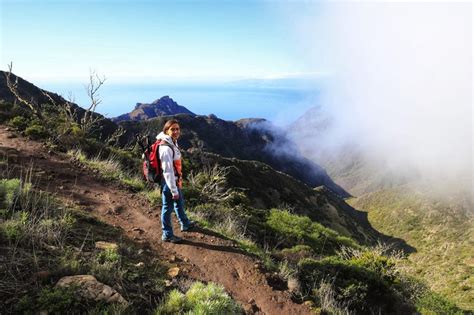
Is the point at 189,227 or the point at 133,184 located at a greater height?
the point at 133,184

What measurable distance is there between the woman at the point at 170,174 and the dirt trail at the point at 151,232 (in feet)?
1.28

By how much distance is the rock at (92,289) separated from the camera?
13.9ft

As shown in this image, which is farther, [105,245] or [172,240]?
[172,240]

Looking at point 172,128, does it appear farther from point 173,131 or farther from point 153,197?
point 153,197

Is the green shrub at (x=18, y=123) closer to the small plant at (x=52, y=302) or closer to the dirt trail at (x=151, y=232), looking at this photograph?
the dirt trail at (x=151, y=232)

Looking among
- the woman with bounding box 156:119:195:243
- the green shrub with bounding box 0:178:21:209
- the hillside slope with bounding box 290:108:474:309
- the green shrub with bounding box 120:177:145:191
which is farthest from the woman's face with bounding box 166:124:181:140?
the hillside slope with bounding box 290:108:474:309

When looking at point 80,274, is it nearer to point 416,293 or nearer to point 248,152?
point 416,293

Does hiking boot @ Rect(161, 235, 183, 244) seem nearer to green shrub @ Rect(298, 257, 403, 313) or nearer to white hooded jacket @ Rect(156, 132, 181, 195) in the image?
white hooded jacket @ Rect(156, 132, 181, 195)

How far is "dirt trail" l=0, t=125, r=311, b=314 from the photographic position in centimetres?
614

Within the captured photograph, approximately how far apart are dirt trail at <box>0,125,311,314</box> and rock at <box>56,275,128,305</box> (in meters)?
1.88

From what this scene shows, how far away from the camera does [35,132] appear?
43.1ft

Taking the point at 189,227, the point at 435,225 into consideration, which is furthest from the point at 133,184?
the point at 435,225

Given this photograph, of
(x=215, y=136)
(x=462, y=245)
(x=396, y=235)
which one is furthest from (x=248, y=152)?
(x=462, y=245)

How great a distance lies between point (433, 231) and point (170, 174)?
97.8 meters
